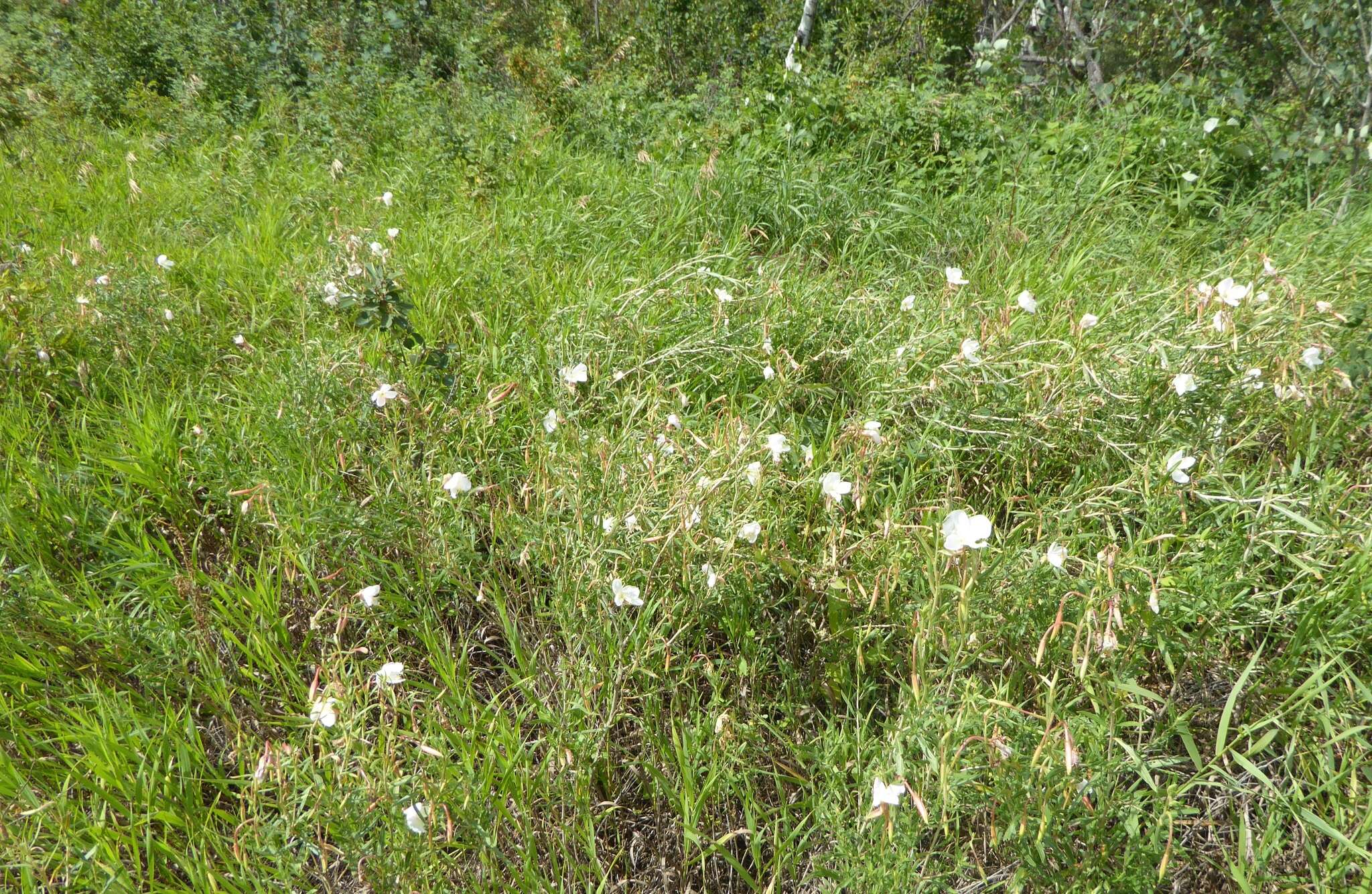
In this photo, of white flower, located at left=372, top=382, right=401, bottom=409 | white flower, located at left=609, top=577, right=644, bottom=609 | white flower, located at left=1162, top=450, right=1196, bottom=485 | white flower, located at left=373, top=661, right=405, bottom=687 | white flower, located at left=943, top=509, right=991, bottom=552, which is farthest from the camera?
white flower, located at left=372, top=382, right=401, bottom=409

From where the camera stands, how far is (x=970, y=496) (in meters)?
2.32

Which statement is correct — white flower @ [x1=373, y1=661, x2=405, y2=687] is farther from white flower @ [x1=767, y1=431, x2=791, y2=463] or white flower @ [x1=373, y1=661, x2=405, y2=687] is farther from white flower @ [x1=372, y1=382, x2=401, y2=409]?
white flower @ [x1=767, y1=431, x2=791, y2=463]

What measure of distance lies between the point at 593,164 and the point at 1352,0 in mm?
3410

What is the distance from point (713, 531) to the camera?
1933mm

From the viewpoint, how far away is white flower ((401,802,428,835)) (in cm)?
143

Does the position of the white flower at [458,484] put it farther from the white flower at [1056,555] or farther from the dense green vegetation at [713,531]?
the white flower at [1056,555]

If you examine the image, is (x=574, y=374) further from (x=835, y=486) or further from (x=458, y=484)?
(x=835, y=486)

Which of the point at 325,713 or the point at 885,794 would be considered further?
the point at 325,713

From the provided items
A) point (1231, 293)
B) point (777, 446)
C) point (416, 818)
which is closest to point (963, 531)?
point (777, 446)

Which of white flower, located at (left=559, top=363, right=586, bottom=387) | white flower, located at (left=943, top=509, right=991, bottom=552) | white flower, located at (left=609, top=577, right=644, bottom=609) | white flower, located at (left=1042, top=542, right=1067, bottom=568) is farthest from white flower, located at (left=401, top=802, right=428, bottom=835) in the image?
white flower, located at (left=1042, top=542, right=1067, bottom=568)

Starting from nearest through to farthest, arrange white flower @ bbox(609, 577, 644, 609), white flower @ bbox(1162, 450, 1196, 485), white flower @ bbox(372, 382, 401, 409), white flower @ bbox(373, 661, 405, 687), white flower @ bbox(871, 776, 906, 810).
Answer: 1. white flower @ bbox(871, 776, 906, 810)
2. white flower @ bbox(373, 661, 405, 687)
3. white flower @ bbox(609, 577, 644, 609)
4. white flower @ bbox(1162, 450, 1196, 485)
5. white flower @ bbox(372, 382, 401, 409)

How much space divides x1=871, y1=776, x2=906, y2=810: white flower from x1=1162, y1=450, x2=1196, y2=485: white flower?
1.05m

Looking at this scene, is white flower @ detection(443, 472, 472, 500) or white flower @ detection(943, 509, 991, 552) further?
white flower @ detection(443, 472, 472, 500)

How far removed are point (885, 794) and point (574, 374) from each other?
→ 133 centimetres
